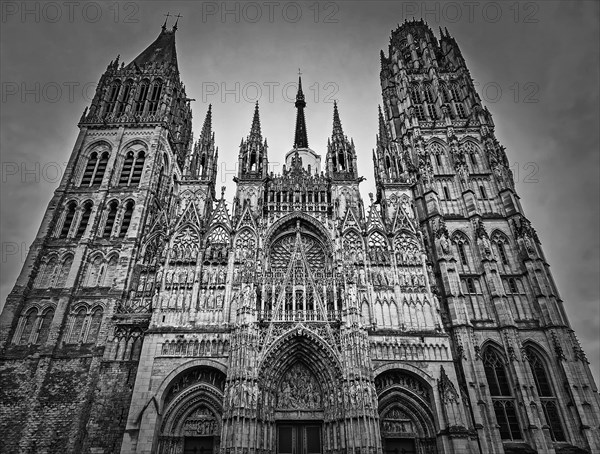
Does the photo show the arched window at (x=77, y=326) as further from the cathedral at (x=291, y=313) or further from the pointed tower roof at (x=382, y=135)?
the pointed tower roof at (x=382, y=135)

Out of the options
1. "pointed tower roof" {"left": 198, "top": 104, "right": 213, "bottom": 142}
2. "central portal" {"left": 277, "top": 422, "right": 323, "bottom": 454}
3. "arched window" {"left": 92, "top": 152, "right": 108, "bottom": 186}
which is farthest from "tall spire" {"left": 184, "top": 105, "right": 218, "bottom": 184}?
Result: "central portal" {"left": 277, "top": 422, "right": 323, "bottom": 454}

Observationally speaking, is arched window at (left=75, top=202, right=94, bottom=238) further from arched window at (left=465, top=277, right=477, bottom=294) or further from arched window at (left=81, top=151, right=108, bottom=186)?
arched window at (left=465, top=277, right=477, bottom=294)

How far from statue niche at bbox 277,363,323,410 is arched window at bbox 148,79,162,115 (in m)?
25.7

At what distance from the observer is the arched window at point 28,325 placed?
79.0 ft

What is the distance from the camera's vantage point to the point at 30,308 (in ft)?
81.6

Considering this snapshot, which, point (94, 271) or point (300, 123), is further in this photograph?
point (300, 123)

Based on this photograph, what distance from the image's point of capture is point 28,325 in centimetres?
2452

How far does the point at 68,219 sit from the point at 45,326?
26.9 feet

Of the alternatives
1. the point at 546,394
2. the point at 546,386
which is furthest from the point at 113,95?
the point at 546,394

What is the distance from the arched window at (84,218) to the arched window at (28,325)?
5.86 m

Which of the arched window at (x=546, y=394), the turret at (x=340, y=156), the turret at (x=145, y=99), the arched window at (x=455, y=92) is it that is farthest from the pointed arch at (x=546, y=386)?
the turret at (x=145, y=99)

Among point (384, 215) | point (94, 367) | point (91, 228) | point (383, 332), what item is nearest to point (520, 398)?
point (383, 332)

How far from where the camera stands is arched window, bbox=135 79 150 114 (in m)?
36.2

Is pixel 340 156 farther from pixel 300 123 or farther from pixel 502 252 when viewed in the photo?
pixel 300 123
